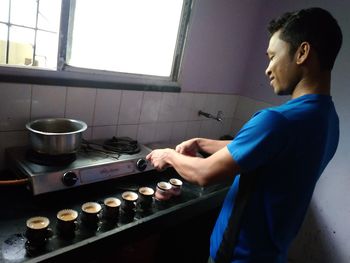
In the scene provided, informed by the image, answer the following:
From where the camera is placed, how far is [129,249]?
1191mm

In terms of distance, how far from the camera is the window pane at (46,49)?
1247mm

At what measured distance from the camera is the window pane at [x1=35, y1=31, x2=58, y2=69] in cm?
125

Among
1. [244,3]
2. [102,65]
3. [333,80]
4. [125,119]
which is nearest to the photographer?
[102,65]

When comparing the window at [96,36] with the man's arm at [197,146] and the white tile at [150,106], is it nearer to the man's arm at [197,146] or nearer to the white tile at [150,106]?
the white tile at [150,106]

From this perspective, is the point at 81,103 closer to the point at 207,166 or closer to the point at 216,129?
the point at 207,166

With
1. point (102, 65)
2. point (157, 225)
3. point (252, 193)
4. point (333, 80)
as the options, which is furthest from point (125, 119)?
point (333, 80)

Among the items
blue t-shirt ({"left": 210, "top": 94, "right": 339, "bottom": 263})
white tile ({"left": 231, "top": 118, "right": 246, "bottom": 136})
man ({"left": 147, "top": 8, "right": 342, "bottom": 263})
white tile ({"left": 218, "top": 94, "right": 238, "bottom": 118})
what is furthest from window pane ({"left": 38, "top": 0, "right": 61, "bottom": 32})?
white tile ({"left": 231, "top": 118, "right": 246, "bottom": 136})

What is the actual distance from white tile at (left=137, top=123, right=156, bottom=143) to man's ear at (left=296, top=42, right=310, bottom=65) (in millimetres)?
1010

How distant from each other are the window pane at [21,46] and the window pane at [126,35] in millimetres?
167

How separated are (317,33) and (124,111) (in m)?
1.02

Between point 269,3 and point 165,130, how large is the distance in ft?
3.95

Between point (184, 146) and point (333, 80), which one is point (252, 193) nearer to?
point (184, 146)

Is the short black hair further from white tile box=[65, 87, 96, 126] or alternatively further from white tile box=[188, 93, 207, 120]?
white tile box=[188, 93, 207, 120]

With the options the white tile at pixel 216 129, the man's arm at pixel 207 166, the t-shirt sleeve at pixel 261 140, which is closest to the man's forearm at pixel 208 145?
the man's arm at pixel 207 166
